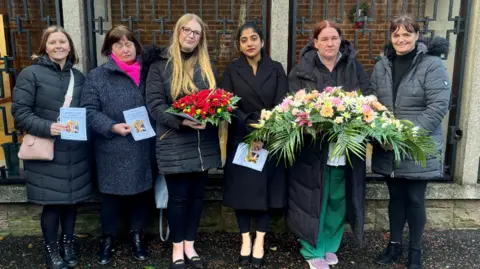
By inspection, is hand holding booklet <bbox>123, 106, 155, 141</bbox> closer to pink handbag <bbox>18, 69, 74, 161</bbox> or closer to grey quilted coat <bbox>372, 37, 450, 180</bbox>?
pink handbag <bbox>18, 69, 74, 161</bbox>

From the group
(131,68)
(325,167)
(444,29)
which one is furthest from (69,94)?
(444,29)

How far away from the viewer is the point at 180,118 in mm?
3385

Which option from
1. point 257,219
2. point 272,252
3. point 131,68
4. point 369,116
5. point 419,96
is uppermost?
point 131,68

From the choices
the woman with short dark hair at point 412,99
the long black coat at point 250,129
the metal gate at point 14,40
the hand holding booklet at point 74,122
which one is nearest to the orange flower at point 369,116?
the woman with short dark hair at point 412,99

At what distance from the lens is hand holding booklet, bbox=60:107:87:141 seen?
137 inches

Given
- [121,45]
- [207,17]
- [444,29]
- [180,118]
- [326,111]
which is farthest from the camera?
[207,17]

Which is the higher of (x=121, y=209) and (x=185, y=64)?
(x=185, y=64)

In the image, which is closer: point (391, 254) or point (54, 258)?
point (54, 258)

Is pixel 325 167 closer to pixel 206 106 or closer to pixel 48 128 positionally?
pixel 206 106

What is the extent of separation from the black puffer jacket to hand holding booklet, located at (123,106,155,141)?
15cm

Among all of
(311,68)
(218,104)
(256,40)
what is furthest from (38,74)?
(311,68)

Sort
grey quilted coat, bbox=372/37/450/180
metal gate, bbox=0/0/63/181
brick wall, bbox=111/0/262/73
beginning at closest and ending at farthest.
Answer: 1. grey quilted coat, bbox=372/37/450/180
2. metal gate, bbox=0/0/63/181
3. brick wall, bbox=111/0/262/73

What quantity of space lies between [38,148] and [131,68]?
3.22 feet

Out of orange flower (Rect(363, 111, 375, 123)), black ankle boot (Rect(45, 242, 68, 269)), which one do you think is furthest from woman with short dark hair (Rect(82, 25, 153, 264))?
orange flower (Rect(363, 111, 375, 123))
